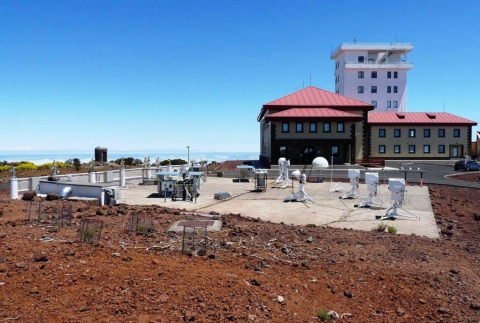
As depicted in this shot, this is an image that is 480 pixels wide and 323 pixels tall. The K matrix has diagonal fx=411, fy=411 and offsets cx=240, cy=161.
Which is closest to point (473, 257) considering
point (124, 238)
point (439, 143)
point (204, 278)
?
point (204, 278)

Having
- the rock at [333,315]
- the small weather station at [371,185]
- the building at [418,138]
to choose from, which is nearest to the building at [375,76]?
the building at [418,138]

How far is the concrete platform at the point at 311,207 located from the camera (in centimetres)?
1250

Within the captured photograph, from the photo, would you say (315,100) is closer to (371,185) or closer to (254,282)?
(371,185)

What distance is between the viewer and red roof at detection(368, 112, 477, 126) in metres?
53.7

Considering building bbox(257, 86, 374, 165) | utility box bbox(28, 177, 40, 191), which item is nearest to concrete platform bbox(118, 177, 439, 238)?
utility box bbox(28, 177, 40, 191)

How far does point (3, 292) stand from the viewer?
17.5ft

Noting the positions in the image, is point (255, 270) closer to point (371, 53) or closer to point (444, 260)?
point (444, 260)

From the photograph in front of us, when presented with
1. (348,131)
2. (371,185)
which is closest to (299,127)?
(348,131)

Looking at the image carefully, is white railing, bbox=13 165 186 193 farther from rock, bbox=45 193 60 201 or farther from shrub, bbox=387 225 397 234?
shrub, bbox=387 225 397 234

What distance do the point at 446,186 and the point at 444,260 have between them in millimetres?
17769

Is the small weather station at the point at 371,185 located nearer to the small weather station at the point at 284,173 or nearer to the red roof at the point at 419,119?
the small weather station at the point at 284,173

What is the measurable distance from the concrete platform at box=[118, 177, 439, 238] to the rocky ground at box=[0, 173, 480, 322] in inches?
102

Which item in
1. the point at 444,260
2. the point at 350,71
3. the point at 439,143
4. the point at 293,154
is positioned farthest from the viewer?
the point at 350,71

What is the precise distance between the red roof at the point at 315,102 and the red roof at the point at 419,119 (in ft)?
24.0
